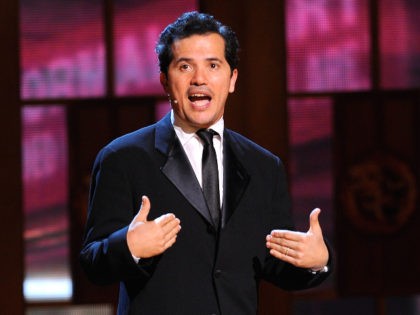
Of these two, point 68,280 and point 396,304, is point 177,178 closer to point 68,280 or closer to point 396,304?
point 68,280

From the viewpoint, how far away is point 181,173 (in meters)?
1.86

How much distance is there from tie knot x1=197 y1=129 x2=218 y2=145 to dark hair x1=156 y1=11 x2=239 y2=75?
14 cm

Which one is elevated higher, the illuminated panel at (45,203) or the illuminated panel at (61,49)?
the illuminated panel at (61,49)

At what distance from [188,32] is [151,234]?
44 centimetres

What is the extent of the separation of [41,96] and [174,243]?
5.44ft

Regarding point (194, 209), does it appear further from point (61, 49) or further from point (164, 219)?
point (61, 49)

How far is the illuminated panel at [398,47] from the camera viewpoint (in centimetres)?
343

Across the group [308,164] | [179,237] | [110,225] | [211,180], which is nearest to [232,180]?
[211,180]

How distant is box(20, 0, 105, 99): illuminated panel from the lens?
3361mm

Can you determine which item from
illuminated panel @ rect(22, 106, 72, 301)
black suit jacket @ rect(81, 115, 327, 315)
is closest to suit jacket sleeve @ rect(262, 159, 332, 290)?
black suit jacket @ rect(81, 115, 327, 315)

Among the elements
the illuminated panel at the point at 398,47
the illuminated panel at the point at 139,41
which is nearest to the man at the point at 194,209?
the illuminated panel at the point at 139,41

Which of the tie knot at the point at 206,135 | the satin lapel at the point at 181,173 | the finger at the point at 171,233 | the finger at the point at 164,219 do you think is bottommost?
the finger at the point at 171,233

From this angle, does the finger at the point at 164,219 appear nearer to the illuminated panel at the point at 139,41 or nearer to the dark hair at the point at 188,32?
the dark hair at the point at 188,32

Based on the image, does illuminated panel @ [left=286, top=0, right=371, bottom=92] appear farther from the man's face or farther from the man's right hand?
the man's right hand
